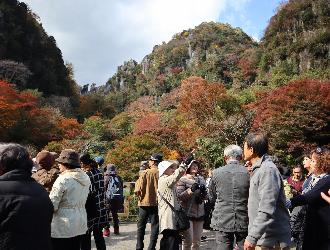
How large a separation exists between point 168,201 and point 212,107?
2151cm

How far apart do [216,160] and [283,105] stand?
386 centimetres

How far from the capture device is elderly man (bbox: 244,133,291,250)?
3.34 m

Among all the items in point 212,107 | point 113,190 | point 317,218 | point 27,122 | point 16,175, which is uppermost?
point 212,107

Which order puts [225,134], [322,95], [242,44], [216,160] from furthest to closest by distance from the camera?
[242,44]
[225,134]
[216,160]
[322,95]

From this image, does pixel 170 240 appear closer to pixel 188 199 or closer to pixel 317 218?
pixel 188 199

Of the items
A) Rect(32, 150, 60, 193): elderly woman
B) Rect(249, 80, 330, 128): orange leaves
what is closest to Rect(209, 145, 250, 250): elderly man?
Rect(32, 150, 60, 193): elderly woman

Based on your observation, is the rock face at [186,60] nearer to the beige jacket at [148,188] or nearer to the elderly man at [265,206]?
the beige jacket at [148,188]

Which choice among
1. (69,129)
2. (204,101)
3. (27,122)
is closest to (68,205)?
(204,101)

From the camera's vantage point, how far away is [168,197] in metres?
5.26

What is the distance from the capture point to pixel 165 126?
3016 centimetres

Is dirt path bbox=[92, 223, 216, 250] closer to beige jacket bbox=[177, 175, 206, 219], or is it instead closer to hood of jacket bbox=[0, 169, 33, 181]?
beige jacket bbox=[177, 175, 206, 219]

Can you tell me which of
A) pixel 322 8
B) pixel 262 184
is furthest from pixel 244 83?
pixel 262 184

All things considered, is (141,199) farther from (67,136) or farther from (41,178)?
(67,136)

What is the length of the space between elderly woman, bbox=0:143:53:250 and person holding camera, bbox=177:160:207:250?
2.97m
